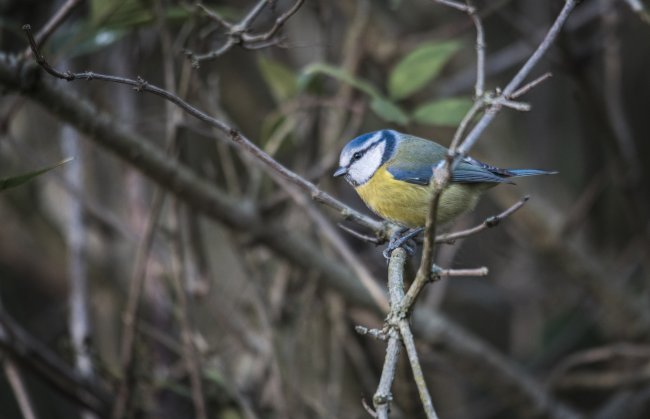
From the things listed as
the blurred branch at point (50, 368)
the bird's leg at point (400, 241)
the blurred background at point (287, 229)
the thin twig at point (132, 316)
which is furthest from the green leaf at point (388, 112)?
the blurred branch at point (50, 368)

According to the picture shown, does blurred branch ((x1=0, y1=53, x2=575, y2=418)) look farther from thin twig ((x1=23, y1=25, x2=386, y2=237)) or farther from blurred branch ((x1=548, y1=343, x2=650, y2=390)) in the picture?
thin twig ((x1=23, y1=25, x2=386, y2=237))

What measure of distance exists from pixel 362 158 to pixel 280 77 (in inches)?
17.3

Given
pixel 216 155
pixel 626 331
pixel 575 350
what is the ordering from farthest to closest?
pixel 575 350, pixel 216 155, pixel 626 331

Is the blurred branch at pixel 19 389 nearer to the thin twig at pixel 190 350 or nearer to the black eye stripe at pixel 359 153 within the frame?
the thin twig at pixel 190 350

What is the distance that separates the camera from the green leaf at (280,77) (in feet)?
6.66

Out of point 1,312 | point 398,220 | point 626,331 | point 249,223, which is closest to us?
point 398,220

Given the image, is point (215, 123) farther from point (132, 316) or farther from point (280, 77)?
point (280, 77)

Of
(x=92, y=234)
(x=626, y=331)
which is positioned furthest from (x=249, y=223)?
(x=626, y=331)

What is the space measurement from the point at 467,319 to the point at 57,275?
2167 millimetres

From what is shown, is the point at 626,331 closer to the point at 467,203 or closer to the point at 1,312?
the point at 467,203

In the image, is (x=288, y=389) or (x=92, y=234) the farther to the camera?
(x=92, y=234)

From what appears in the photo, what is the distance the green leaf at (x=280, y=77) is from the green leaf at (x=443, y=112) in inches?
20.2

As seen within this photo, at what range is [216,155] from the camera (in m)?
3.06

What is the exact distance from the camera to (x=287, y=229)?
87.0 inches
